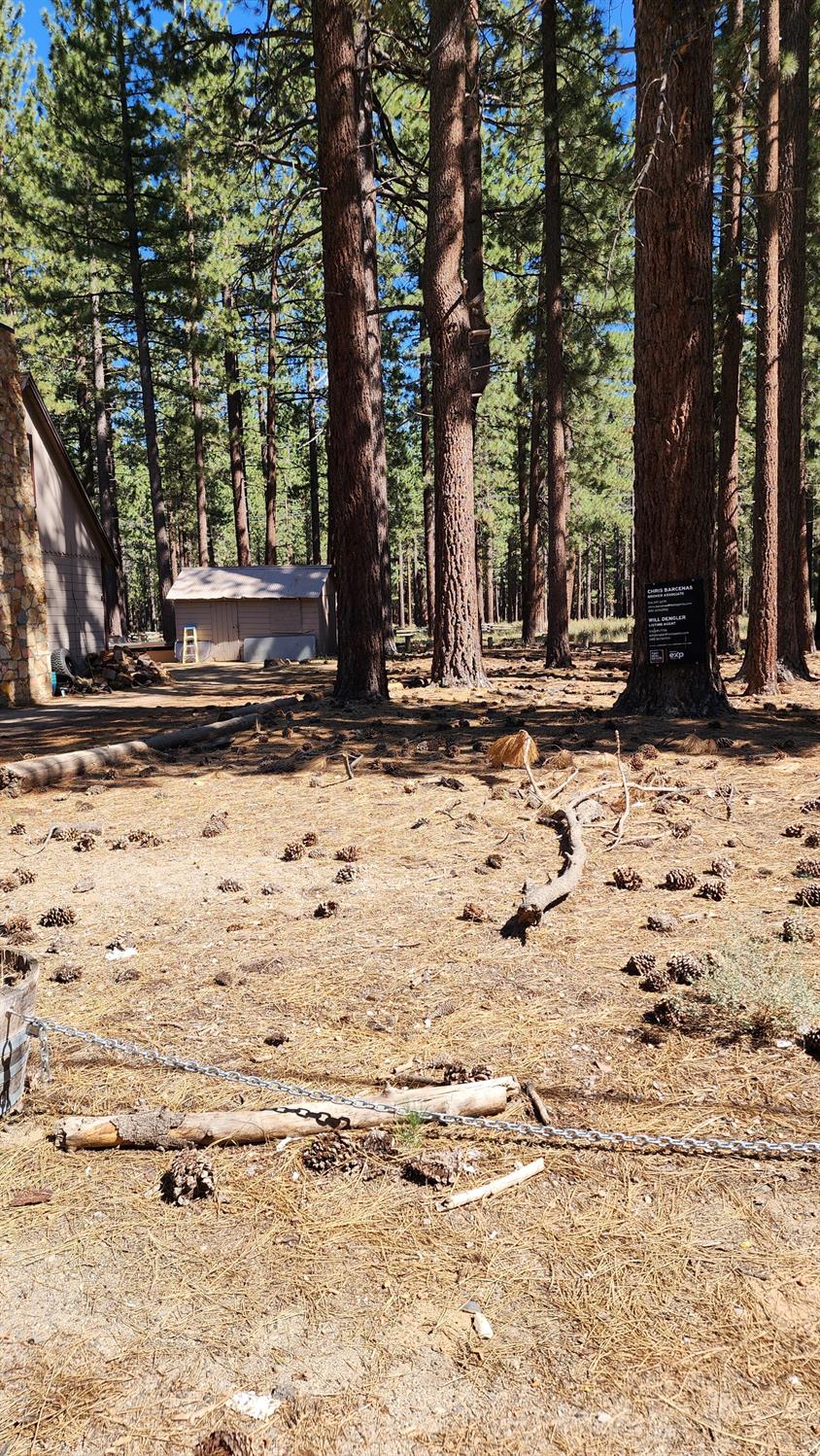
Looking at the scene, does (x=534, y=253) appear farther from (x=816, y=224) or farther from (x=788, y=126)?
(x=788, y=126)

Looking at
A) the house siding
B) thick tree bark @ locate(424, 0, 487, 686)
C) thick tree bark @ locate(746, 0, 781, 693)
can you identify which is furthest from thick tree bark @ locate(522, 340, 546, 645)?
the house siding

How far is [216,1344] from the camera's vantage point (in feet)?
6.32

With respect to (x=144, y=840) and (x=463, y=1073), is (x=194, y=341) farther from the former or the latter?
(x=463, y=1073)

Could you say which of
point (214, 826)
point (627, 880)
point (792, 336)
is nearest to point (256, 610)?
point (792, 336)

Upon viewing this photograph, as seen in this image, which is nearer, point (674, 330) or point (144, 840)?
point (144, 840)

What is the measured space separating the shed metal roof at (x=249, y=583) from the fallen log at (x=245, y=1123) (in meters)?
26.1

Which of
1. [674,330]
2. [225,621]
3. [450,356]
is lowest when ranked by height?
[225,621]

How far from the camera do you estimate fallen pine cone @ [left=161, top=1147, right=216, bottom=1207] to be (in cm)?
242

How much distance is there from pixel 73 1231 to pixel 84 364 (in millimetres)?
33592

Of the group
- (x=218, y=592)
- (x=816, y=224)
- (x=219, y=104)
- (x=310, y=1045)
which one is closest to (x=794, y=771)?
(x=310, y=1045)

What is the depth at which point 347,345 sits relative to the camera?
36.1ft

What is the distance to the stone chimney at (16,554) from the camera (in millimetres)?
15086

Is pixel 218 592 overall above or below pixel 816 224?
below

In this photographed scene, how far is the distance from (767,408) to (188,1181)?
12018 mm
